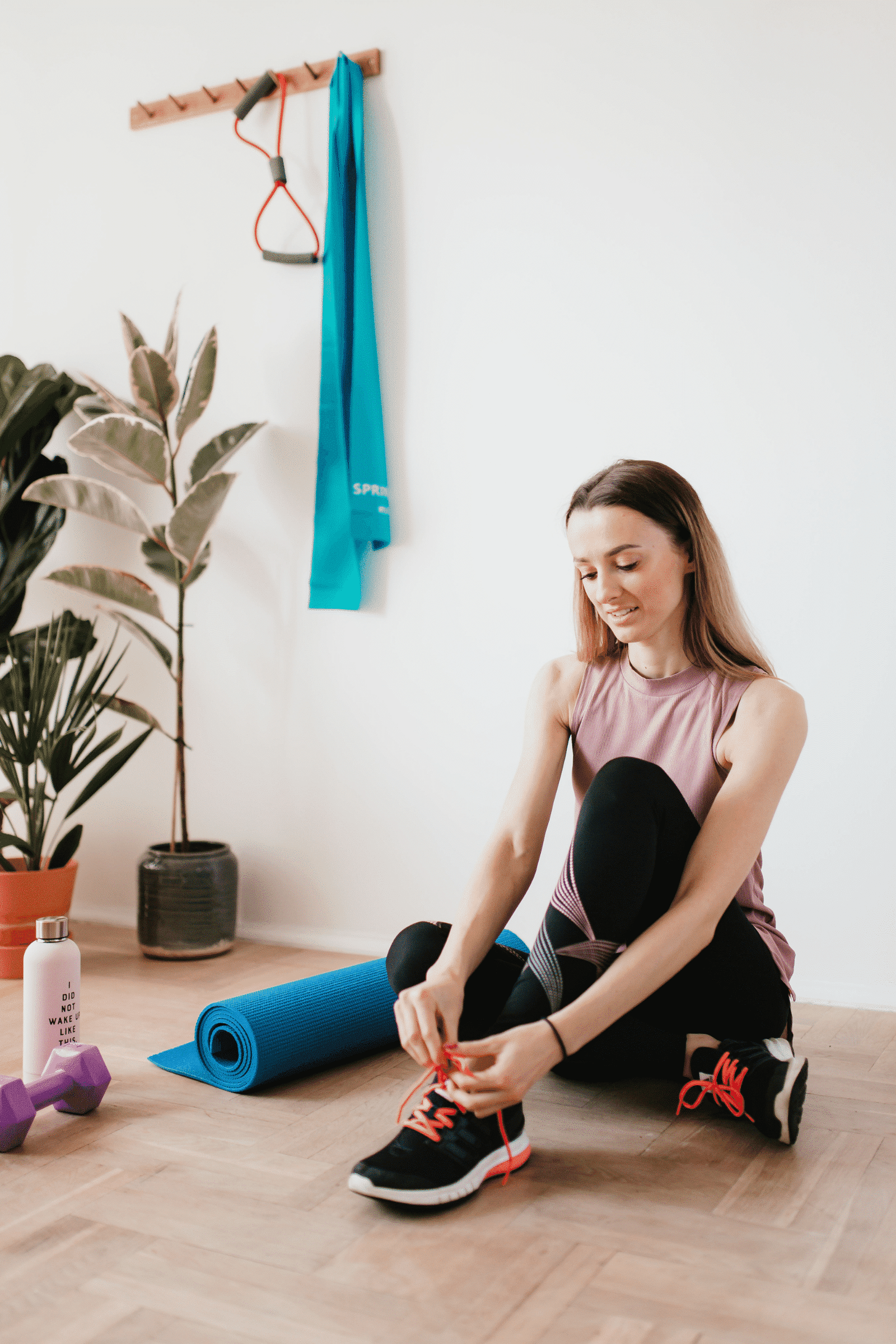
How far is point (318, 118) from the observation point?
8.49 ft

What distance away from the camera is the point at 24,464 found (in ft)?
8.75

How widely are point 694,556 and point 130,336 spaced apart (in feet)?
5.33

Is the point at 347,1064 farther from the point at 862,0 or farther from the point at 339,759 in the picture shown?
the point at 862,0

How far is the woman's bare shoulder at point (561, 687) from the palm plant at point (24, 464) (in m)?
1.50

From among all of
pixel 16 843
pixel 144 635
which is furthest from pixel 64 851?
pixel 144 635

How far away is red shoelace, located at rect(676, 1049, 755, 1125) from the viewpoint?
1387mm

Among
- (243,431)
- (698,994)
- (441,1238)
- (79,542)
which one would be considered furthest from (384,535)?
(441,1238)

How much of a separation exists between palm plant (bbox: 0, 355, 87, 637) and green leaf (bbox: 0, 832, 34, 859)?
59cm

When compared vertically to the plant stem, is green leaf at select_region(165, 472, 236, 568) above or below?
above

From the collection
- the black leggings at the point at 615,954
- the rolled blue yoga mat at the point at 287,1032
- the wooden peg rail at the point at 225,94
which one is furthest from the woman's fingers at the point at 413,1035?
the wooden peg rail at the point at 225,94

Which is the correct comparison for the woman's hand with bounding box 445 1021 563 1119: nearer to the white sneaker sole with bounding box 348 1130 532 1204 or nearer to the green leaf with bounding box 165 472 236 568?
the white sneaker sole with bounding box 348 1130 532 1204

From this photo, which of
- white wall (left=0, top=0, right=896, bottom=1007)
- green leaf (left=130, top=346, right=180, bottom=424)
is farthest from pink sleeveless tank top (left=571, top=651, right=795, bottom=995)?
green leaf (left=130, top=346, right=180, bottom=424)

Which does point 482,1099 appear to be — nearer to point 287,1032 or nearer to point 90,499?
point 287,1032

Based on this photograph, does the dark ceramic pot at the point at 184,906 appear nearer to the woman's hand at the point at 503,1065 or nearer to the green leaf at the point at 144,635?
the green leaf at the point at 144,635
